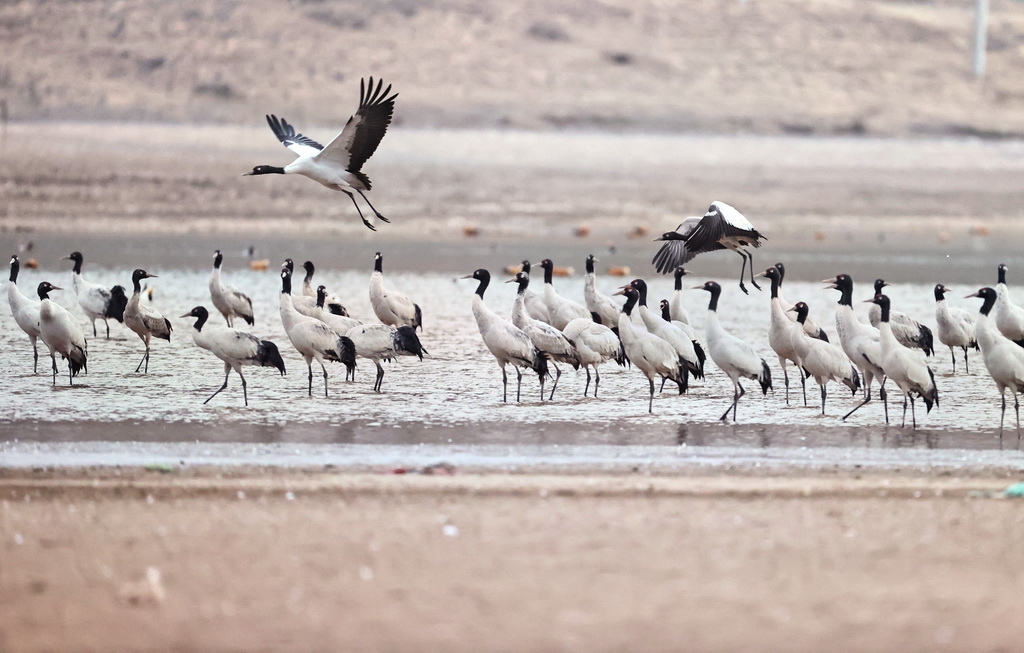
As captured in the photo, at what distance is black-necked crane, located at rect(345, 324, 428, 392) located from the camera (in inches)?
417

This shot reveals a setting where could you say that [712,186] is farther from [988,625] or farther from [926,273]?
[988,625]

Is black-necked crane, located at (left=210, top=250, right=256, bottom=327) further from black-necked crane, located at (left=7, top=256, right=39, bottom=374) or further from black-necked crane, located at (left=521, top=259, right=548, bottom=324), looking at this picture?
black-necked crane, located at (left=521, top=259, right=548, bottom=324)

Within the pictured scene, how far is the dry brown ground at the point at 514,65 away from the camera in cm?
3141

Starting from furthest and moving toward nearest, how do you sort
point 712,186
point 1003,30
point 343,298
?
point 1003,30
point 712,186
point 343,298

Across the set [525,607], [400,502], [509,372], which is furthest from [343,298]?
[525,607]

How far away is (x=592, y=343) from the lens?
10531 mm

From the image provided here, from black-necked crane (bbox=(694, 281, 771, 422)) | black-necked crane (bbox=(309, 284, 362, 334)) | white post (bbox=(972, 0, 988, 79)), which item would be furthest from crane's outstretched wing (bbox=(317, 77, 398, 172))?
white post (bbox=(972, 0, 988, 79))

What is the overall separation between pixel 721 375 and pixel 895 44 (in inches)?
1184

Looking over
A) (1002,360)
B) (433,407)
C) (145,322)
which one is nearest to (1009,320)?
(1002,360)

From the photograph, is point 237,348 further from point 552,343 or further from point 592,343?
point 592,343

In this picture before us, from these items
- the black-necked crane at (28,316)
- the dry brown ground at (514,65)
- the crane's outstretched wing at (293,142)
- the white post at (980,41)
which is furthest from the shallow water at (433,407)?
the white post at (980,41)

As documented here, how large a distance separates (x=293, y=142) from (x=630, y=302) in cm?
383

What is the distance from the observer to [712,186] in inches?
1000

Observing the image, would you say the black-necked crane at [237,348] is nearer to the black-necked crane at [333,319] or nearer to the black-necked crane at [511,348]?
the black-necked crane at [333,319]
